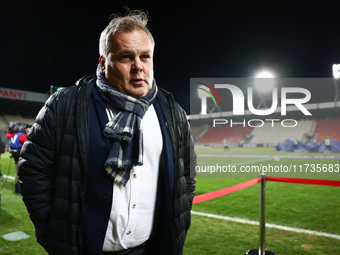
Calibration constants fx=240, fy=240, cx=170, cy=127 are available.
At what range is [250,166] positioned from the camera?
13492 millimetres

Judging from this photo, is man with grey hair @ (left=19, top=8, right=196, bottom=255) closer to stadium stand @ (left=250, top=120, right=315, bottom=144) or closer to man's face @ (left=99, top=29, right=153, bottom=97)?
man's face @ (left=99, top=29, right=153, bottom=97)

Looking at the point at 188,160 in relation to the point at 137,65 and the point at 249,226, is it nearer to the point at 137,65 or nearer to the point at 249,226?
the point at 137,65

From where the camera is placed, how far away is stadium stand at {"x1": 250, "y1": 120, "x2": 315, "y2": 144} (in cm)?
3400

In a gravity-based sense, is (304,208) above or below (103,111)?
below

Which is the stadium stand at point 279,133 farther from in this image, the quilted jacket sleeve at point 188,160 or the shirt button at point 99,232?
the shirt button at point 99,232

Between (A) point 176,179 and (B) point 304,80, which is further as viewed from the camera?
(B) point 304,80

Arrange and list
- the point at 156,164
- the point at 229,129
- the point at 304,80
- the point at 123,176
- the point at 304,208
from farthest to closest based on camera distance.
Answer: the point at 304,80 < the point at 229,129 < the point at 304,208 < the point at 156,164 < the point at 123,176

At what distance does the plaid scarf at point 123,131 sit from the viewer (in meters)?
1.22

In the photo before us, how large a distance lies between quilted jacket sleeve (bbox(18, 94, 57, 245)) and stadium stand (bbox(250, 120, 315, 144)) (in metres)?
36.0

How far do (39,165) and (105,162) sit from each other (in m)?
0.37

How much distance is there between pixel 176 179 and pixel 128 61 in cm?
74

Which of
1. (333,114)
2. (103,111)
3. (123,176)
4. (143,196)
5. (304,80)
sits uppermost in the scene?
(304,80)

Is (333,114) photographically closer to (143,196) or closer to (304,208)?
(304,208)

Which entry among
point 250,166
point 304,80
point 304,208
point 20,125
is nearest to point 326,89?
point 304,80
